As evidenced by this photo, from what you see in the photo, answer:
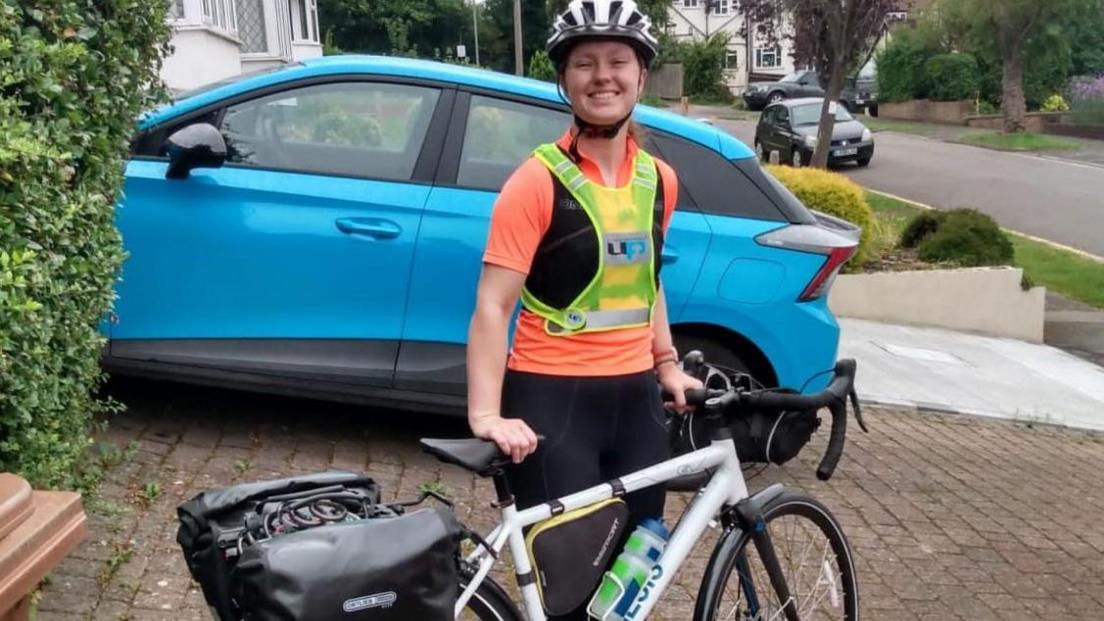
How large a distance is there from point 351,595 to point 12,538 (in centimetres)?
64

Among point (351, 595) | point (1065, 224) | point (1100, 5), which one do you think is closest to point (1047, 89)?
point (1100, 5)

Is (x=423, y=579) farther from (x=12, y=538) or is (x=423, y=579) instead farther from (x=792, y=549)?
(x=792, y=549)

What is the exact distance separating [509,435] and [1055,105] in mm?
43110

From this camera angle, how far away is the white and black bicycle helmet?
8.71ft

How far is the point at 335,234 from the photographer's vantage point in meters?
4.80

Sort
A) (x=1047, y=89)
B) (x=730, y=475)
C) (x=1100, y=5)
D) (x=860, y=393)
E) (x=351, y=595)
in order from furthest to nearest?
(x=1047, y=89)
(x=1100, y=5)
(x=860, y=393)
(x=730, y=475)
(x=351, y=595)

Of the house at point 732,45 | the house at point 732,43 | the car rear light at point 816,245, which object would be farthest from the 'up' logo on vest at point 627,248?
the house at point 732,43

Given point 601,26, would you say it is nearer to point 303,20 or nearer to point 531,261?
point 531,261

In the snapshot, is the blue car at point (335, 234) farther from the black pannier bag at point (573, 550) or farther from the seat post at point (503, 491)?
the seat post at point (503, 491)

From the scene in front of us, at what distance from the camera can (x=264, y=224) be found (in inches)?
188

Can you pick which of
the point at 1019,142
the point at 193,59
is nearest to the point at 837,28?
the point at 193,59

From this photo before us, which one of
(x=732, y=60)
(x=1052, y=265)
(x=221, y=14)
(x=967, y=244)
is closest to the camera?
(x=967, y=244)

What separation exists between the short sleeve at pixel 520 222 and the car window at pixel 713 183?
2.63 meters

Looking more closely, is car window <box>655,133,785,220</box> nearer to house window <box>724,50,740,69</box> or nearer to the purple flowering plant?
the purple flowering plant
